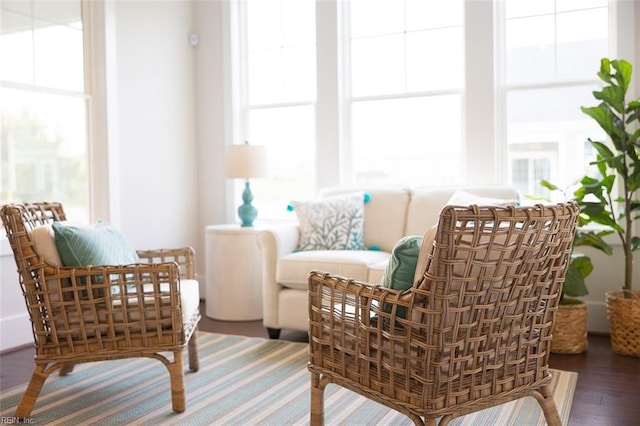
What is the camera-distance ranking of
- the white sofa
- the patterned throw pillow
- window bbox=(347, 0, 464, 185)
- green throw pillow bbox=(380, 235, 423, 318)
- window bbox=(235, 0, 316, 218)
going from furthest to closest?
window bbox=(235, 0, 316, 218) < window bbox=(347, 0, 464, 185) < the patterned throw pillow < the white sofa < green throw pillow bbox=(380, 235, 423, 318)

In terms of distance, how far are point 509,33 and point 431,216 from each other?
56.1 inches

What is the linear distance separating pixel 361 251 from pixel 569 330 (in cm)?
127

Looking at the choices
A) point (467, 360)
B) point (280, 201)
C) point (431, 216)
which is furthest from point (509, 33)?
point (467, 360)

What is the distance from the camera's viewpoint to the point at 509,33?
3.88 m

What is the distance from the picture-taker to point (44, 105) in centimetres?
360

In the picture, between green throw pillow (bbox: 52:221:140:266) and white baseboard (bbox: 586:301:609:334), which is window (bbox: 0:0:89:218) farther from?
white baseboard (bbox: 586:301:609:334)

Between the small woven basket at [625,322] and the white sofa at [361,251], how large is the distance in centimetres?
79

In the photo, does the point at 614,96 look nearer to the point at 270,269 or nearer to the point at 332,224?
the point at 332,224

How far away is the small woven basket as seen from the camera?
3.01m

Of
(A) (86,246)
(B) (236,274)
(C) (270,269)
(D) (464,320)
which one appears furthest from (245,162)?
(D) (464,320)

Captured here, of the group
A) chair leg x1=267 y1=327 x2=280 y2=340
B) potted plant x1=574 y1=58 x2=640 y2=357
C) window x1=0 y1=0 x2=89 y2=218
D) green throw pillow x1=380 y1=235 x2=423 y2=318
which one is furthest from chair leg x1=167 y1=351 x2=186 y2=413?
potted plant x1=574 y1=58 x2=640 y2=357

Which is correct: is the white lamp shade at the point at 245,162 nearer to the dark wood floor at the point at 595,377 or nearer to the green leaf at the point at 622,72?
the dark wood floor at the point at 595,377

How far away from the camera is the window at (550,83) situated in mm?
3682

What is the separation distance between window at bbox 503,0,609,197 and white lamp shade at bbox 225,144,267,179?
1.74m
